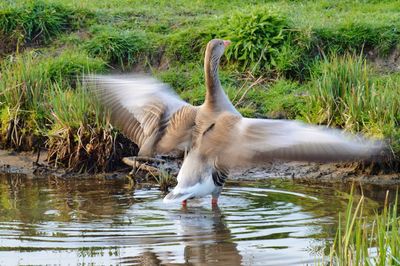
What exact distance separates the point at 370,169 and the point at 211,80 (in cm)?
198

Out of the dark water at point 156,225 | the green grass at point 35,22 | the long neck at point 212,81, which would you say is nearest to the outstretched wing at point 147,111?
the long neck at point 212,81

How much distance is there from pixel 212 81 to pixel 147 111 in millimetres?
634

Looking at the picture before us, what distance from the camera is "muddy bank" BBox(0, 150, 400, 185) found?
979 cm

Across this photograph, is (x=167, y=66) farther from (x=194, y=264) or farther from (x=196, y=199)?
(x=194, y=264)

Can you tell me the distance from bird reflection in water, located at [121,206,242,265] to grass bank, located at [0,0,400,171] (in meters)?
1.94

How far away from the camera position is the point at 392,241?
5.26 m

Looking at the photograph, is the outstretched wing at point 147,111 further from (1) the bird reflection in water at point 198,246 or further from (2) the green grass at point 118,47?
(2) the green grass at point 118,47

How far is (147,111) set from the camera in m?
8.91

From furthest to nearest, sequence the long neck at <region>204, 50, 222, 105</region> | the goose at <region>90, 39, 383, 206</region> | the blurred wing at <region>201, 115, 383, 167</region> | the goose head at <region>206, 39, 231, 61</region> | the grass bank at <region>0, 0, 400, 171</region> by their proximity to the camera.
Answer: the grass bank at <region>0, 0, 400, 171</region>
the goose head at <region>206, 39, 231, 61</region>
the long neck at <region>204, 50, 222, 105</region>
the goose at <region>90, 39, 383, 206</region>
the blurred wing at <region>201, 115, 383, 167</region>

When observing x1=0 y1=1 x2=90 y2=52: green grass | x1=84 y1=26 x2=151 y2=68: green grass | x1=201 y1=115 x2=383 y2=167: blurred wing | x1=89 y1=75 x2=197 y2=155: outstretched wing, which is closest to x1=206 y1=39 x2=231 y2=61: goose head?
x1=89 y1=75 x2=197 y2=155: outstretched wing

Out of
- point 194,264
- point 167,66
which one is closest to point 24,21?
point 167,66

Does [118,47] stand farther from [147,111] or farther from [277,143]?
[277,143]

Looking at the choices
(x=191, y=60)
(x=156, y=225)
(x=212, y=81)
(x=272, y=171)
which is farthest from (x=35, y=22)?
(x=156, y=225)

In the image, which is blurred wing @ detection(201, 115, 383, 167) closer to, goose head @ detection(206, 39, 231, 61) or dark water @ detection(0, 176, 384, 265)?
dark water @ detection(0, 176, 384, 265)
